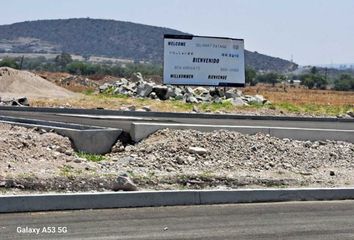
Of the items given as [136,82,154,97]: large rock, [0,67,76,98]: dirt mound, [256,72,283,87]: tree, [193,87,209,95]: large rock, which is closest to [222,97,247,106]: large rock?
[193,87,209,95]: large rock

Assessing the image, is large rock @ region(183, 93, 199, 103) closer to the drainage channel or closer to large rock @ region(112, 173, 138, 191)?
the drainage channel

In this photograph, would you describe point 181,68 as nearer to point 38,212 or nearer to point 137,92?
point 137,92

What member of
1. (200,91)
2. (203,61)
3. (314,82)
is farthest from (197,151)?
(314,82)

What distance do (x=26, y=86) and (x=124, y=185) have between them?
3070cm

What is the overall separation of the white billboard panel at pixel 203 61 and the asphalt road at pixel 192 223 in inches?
1056

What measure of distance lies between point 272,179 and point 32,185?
5.27 meters

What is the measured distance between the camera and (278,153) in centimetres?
1677

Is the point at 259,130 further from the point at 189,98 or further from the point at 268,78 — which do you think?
the point at 268,78

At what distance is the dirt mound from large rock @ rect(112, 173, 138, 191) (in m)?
26.5

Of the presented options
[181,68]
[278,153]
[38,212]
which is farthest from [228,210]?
[181,68]

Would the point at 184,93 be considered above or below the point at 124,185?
above

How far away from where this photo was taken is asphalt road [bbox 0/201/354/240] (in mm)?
8953

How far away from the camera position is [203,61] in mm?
38656

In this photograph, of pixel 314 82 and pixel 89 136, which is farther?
pixel 314 82
